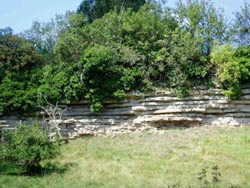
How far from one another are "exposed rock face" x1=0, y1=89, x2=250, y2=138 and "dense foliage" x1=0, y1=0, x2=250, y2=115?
0.48m

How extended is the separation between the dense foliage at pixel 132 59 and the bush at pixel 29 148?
6830 millimetres

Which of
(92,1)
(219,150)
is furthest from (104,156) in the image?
(92,1)

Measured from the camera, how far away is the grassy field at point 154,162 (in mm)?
9344

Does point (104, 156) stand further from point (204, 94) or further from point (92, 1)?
point (92, 1)

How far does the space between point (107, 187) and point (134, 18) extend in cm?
1252

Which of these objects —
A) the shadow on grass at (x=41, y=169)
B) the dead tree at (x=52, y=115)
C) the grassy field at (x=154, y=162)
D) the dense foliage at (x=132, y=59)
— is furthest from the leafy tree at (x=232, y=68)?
the shadow on grass at (x=41, y=169)

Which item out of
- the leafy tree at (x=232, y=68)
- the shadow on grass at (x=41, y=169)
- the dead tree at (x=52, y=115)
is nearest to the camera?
the shadow on grass at (x=41, y=169)

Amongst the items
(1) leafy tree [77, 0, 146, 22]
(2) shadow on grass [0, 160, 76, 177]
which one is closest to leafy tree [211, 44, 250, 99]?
(2) shadow on grass [0, 160, 76, 177]

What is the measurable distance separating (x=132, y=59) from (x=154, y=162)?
25.2 feet

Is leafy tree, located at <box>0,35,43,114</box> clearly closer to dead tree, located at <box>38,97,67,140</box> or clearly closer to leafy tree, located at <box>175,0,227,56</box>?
dead tree, located at <box>38,97,67,140</box>

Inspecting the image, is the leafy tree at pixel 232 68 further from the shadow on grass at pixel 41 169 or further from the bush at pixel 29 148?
the bush at pixel 29 148

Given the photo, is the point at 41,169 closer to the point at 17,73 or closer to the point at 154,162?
the point at 154,162

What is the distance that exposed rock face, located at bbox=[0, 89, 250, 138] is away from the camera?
17.0 m

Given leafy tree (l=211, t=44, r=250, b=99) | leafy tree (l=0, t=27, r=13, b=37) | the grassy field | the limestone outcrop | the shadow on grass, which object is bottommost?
the grassy field
